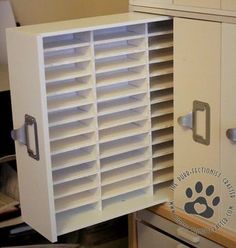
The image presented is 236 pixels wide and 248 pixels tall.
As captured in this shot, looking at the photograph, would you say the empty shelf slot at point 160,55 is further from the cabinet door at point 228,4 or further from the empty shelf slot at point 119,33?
the cabinet door at point 228,4

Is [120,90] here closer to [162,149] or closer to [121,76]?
[121,76]

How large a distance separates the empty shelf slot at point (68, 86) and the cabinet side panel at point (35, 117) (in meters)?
0.05

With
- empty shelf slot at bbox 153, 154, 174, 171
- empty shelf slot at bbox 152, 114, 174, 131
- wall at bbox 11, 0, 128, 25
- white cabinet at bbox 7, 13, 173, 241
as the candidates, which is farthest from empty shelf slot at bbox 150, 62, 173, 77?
wall at bbox 11, 0, 128, 25

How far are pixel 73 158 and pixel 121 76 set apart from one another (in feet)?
0.70

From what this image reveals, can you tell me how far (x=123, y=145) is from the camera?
1.31 metres

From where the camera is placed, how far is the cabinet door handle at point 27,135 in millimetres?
1143

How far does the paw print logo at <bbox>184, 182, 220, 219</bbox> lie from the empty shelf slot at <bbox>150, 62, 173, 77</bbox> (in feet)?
0.87

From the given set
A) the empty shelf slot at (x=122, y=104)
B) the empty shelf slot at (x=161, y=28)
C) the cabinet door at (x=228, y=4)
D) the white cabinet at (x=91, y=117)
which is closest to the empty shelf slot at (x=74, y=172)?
the white cabinet at (x=91, y=117)

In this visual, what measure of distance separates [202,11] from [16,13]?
1352mm

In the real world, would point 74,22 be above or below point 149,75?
above

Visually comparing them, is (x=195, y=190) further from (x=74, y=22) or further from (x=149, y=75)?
(x=74, y=22)

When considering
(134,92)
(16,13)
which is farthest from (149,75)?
(16,13)

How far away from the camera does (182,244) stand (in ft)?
4.31

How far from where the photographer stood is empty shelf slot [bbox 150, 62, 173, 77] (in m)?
1.30
